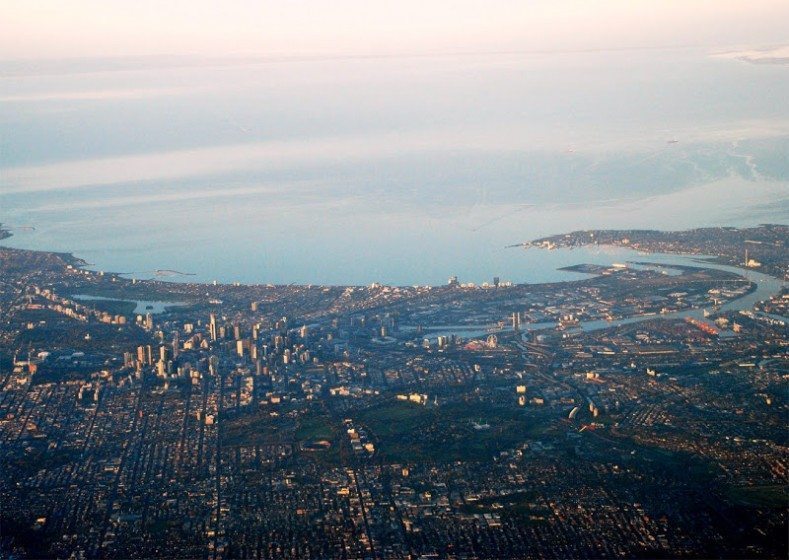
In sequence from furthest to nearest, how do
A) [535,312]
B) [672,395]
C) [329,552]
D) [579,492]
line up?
[535,312], [672,395], [579,492], [329,552]

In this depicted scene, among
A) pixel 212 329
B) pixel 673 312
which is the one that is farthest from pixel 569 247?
pixel 212 329

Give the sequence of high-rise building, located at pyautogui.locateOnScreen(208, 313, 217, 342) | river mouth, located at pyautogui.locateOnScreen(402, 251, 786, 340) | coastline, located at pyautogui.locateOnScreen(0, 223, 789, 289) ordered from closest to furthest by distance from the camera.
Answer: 1. high-rise building, located at pyautogui.locateOnScreen(208, 313, 217, 342)
2. river mouth, located at pyautogui.locateOnScreen(402, 251, 786, 340)
3. coastline, located at pyautogui.locateOnScreen(0, 223, 789, 289)

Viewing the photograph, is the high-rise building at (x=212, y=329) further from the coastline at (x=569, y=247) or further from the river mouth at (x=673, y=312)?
the coastline at (x=569, y=247)

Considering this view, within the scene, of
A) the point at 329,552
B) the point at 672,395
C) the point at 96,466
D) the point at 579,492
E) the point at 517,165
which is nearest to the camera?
the point at 329,552

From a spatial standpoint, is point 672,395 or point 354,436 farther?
point 672,395

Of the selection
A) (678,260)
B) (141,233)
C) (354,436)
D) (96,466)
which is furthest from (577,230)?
(96,466)

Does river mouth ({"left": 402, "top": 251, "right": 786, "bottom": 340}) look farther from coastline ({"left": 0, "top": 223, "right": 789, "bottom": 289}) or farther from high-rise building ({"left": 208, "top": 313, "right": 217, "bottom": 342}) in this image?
high-rise building ({"left": 208, "top": 313, "right": 217, "bottom": 342})

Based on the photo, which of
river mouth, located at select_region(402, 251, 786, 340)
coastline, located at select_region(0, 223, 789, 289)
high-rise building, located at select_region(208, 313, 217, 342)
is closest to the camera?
high-rise building, located at select_region(208, 313, 217, 342)

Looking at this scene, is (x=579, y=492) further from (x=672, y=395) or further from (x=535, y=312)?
(x=535, y=312)

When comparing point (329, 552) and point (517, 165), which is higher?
point (517, 165)

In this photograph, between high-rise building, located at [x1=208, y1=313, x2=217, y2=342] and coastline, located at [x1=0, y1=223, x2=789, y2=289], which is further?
coastline, located at [x1=0, y1=223, x2=789, y2=289]

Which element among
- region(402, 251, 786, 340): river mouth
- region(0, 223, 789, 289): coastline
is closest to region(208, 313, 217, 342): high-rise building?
region(402, 251, 786, 340): river mouth
